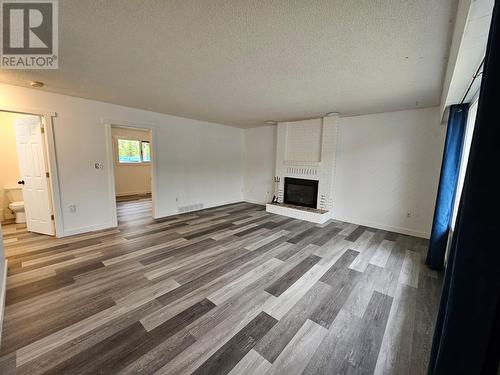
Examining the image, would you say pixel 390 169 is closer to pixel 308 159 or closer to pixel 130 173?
pixel 308 159

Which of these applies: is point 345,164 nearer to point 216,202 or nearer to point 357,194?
point 357,194

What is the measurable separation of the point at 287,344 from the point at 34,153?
4933 millimetres

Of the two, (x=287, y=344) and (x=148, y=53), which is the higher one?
(x=148, y=53)

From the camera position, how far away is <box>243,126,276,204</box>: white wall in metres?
6.33

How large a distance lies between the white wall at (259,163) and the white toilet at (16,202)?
5.48 m

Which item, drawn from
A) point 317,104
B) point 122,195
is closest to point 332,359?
point 317,104

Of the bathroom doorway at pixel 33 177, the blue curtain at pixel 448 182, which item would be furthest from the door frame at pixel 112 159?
the blue curtain at pixel 448 182

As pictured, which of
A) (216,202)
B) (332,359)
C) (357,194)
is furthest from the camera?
(216,202)

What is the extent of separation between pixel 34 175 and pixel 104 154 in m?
1.16

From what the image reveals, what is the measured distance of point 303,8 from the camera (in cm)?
142

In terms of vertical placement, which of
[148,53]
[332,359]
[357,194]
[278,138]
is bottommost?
[332,359]

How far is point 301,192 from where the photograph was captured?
18.0 feet

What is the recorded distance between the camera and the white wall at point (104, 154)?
354cm

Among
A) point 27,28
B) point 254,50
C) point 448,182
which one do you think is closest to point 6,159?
point 27,28
